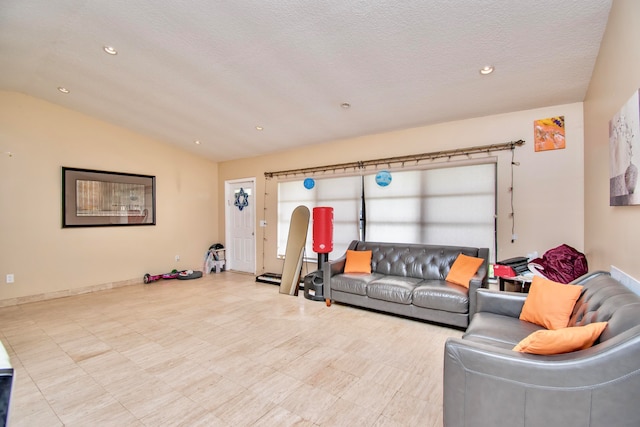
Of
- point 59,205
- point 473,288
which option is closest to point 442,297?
point 473,288

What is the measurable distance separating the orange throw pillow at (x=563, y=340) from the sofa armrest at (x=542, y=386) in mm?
48

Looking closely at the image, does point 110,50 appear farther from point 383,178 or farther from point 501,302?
point 501,302

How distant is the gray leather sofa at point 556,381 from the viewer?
1150mm

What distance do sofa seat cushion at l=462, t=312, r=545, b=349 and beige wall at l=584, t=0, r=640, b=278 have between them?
0.73 metres

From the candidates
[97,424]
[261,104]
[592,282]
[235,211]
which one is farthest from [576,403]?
[235,211]

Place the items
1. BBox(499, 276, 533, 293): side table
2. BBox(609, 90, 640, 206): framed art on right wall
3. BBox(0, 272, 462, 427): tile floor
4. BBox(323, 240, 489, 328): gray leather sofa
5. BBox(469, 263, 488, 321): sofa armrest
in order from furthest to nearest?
BBox(323, 240, 489, 328): gray leather sofa → BBox(469, 263, 488, 321): sofa armrest → BBox(499, 276, 533, 293): side table → BBox(0, 272, 462, 427): tile floor → BBox(609, 90, 640, 206): framed art on right wall

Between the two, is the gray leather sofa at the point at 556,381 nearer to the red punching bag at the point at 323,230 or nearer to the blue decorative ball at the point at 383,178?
the blue decorative ball at the point at 383,178

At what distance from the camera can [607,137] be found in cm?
231

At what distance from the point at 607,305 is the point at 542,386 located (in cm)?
73

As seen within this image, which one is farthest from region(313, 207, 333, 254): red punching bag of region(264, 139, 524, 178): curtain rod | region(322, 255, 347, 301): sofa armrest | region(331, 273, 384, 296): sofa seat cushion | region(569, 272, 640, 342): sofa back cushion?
region(569, 272, 640, 342): sofa back cushion

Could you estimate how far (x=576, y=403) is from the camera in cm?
122

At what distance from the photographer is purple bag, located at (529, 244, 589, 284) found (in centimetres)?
295

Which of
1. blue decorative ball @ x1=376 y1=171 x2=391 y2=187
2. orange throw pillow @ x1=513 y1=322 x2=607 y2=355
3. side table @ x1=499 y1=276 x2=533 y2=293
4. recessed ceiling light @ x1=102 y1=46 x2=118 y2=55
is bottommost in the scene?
side table @ x1=499 y1=276 x2=533 y2=293

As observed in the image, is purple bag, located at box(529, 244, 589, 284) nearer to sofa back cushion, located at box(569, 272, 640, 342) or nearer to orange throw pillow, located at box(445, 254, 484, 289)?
orange throw pillow, located at box(445, 254, 484, 289)
